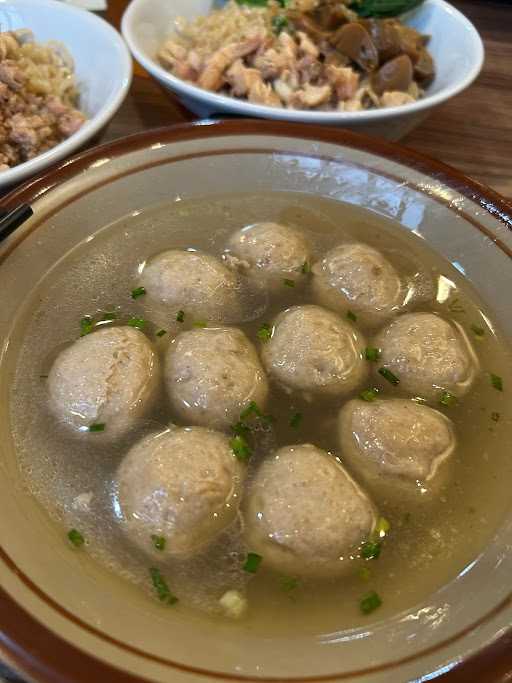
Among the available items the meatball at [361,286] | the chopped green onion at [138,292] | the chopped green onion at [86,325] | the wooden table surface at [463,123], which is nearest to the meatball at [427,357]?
the meatball at [361,286]

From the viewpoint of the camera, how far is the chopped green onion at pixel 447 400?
1.63 meters

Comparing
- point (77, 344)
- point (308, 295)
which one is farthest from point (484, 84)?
point (77, 344)

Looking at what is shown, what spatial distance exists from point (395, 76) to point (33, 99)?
5.05 ft

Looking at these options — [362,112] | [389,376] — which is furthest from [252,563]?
[362,112]

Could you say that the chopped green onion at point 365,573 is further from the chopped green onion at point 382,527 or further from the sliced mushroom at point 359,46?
the sliced mushroom at point 359,46

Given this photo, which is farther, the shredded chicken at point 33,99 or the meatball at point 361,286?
the shredded chicken at point 33,99

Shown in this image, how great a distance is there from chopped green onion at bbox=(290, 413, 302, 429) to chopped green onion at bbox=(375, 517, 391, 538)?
0.32 metres

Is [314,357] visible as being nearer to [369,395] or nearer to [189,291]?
[369,395]

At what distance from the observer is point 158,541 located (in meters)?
1.30

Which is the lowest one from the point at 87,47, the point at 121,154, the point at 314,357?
the point at 314,357

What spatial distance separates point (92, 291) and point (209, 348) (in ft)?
1.56

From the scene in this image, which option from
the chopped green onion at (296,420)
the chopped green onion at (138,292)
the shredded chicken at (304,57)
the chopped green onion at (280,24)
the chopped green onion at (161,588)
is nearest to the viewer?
the chopped green onion at (161,588)

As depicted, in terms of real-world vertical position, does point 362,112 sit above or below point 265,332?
above

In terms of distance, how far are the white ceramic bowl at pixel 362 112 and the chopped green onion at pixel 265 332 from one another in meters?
0.86
